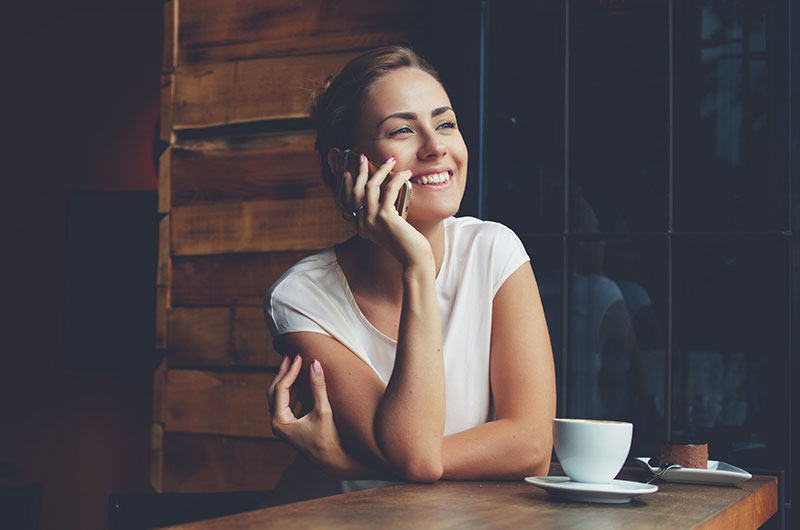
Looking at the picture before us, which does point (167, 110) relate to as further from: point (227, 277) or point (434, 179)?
point (434, 179)

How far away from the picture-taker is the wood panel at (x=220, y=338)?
9.42ft

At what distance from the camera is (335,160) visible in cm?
202

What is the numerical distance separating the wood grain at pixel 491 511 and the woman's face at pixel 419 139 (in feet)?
2.10

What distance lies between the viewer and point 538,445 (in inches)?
61.3

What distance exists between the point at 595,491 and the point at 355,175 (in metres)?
0.98

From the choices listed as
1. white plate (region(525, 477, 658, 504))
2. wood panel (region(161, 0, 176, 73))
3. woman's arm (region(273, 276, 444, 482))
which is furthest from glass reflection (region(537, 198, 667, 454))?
wood panel (region(161, 0, 176, 73))

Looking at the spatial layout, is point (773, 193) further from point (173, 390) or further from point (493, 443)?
point (173, 390)

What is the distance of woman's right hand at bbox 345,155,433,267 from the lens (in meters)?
1.65

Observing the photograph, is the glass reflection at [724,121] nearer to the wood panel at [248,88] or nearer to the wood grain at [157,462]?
the wood panel at [248,88]

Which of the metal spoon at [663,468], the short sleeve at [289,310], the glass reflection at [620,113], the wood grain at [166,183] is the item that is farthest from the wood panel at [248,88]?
the metal spoon at [663,468]

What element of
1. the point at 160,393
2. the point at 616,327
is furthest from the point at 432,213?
the point at 160,393

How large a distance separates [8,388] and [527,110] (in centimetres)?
351

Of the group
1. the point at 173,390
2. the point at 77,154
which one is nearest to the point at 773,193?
the point at 173,390

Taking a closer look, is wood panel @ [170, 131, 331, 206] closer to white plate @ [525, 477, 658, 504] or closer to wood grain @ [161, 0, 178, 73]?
wood grain @ [161, 0, 178, 73]
